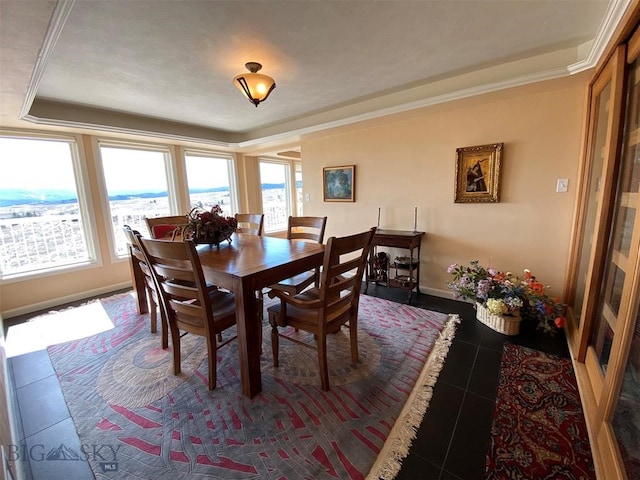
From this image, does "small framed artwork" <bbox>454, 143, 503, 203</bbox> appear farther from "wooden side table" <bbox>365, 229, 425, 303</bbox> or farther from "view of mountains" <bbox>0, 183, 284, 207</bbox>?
"view of mountains" <bbox>0, 183, 284, 207</bbox>

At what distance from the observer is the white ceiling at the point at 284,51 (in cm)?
153

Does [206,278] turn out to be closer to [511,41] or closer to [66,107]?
[511,41]

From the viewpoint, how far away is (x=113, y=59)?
6.73 feet

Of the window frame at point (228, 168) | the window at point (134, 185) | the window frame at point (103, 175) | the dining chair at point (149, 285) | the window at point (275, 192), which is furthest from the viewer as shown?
the window at point (275, 192)

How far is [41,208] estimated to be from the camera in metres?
3.25

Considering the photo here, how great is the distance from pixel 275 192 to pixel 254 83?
13.6ft

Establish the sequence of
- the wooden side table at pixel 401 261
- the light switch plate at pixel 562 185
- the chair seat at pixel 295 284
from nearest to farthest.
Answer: the chair seat at pixel 295 284 < the light switch plate at pixel 562 185 < the wooden side table at pixel 401 261

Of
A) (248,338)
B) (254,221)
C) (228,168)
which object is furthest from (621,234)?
(228,168)

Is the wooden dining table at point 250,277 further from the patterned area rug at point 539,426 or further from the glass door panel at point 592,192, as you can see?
the glass door panel at point 592,192

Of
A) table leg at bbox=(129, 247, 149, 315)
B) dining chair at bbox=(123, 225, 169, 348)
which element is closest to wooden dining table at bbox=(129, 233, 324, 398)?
dining chair at bbox=(123, 225, 169, 348)

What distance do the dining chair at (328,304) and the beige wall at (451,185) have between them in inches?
70.8

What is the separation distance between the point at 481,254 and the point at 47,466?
3636mm

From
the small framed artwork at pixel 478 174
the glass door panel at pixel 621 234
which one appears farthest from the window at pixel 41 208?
the glass door panel at pixel 621 234

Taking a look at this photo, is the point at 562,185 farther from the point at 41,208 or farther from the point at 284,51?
the point at 41,208
